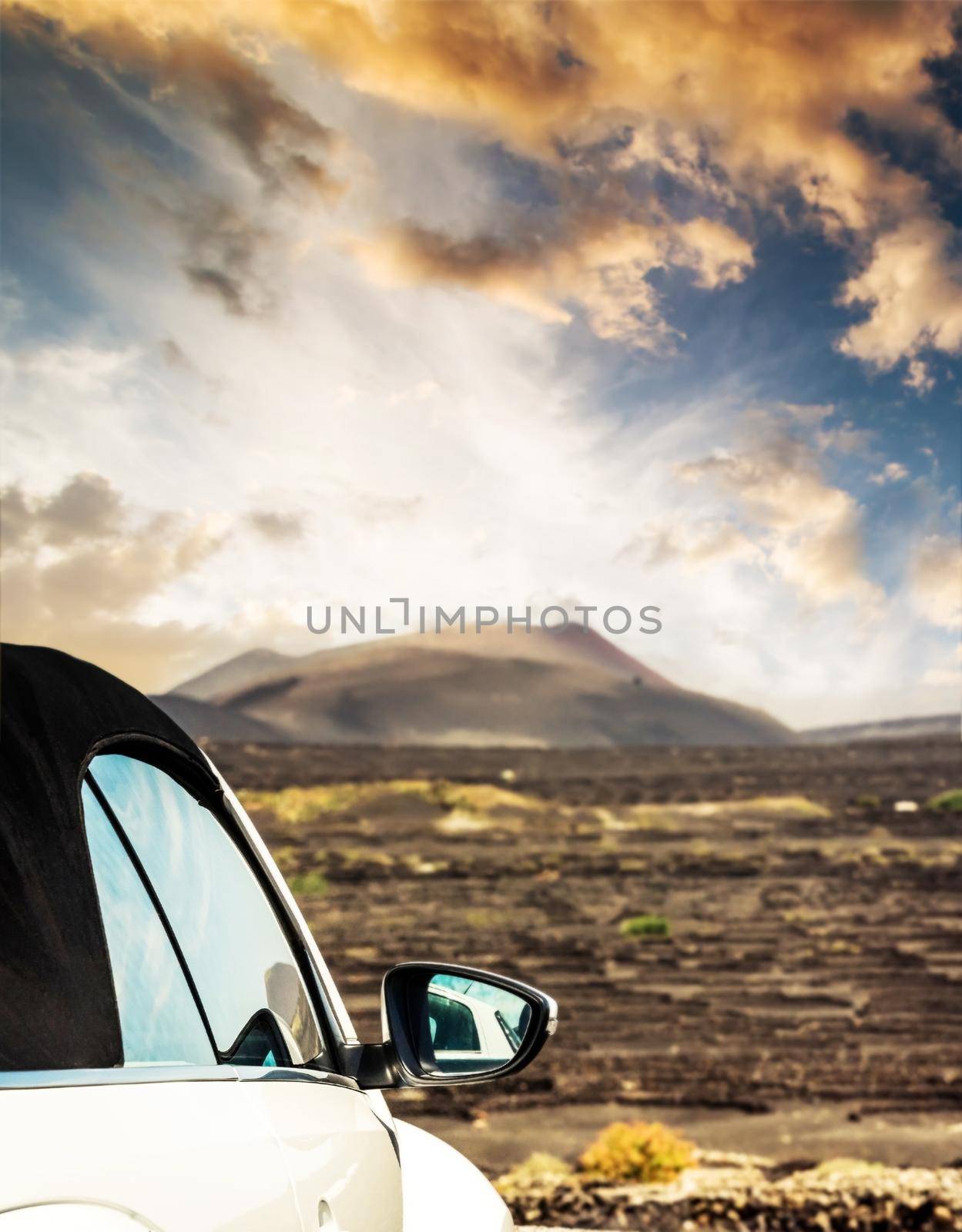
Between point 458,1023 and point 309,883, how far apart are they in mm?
18091

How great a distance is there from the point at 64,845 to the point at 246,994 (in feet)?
1.09

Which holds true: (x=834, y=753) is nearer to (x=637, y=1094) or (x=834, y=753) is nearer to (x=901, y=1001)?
(x=901, y=1001)

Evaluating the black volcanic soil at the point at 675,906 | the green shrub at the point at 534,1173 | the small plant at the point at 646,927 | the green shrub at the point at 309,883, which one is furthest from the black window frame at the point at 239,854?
the green shrub at the point at 309,883

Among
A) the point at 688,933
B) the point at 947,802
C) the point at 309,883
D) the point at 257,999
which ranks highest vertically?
the point at 257,999

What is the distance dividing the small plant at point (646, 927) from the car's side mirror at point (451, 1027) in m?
17.1

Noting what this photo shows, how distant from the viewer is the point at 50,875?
0.66 metres

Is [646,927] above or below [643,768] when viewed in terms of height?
below

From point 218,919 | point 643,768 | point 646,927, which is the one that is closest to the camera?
point 218,919

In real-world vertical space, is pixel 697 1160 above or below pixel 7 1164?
below

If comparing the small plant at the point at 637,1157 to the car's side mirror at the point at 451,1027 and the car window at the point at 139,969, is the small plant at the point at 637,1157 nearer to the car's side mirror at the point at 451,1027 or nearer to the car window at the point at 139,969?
the car's side mirror at the point at 451,1027

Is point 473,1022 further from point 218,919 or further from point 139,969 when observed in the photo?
point 139,969

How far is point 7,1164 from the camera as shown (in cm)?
47

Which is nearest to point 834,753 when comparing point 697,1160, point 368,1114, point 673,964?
point 673,964

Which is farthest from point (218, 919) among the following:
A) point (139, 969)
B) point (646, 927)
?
point (646, 927)
